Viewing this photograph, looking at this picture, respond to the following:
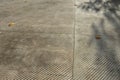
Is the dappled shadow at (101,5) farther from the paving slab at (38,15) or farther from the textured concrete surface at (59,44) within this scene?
the paving slab at (38,15)

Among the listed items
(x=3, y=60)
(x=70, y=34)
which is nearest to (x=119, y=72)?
(x=70, y=34)

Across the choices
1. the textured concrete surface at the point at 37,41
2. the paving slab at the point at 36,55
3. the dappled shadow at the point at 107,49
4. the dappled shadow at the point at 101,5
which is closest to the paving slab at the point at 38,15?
the textured concrete surface at the point at 37,41

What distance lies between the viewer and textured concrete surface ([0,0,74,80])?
3072 mm

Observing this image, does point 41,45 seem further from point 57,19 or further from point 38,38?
point 57,19

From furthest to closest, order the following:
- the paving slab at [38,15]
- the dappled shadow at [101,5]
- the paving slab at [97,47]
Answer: the dappled shadow at [101,5], the paving slab at [38,15], the paving slab at [97,47]

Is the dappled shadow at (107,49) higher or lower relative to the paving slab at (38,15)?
lower

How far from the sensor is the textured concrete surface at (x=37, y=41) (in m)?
3.07

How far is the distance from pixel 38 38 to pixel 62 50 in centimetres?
78

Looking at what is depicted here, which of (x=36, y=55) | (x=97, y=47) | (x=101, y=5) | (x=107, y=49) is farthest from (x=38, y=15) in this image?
(x=107, y=49)

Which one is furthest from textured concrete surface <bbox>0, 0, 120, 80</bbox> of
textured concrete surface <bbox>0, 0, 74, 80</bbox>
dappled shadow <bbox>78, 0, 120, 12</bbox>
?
dappled shadow <bbox>78, 0, 120, 12</bbox>

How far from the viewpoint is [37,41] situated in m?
3.89

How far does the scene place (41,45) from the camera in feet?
12.3

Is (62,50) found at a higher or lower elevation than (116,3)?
lower

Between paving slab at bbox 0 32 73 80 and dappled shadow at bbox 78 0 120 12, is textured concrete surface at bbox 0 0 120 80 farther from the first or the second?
dappled shadow at bbox 78 0 120 12
